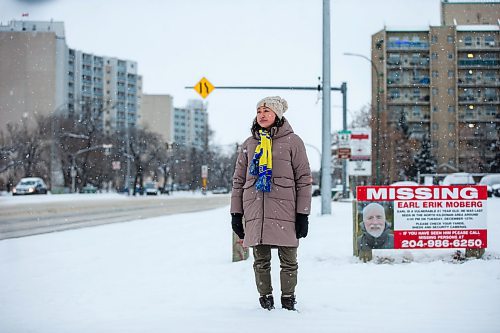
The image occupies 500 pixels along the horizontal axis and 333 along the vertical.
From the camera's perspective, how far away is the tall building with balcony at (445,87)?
7844 centimetres

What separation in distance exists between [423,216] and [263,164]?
359 centimetres

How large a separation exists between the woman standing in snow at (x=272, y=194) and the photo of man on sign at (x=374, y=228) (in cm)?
288

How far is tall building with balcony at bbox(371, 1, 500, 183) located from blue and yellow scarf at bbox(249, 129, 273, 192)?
236 feet

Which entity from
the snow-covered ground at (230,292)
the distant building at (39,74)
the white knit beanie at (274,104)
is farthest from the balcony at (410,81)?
the white knit beanie at (274,104)

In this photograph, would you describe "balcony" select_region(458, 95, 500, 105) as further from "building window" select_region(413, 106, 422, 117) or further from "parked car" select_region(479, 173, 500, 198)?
"parked car" select_region(479, 173, 500, 198)

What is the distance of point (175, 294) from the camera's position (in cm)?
590

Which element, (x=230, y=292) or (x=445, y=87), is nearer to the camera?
(x=230, y=292)

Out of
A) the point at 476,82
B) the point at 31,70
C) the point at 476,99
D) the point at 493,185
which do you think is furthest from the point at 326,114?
the point at 31,70

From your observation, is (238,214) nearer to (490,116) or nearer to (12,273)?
(12,273)

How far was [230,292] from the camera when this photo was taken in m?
5.97

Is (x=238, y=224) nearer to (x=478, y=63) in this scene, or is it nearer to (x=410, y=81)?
(x=478, y=63)

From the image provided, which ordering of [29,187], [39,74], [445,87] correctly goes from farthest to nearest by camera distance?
[39,74] → [445,87] → [29,187]

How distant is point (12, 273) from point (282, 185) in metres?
4.49

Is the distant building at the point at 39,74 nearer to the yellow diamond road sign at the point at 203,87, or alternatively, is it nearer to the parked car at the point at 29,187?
the parked car at the point at 29,187
